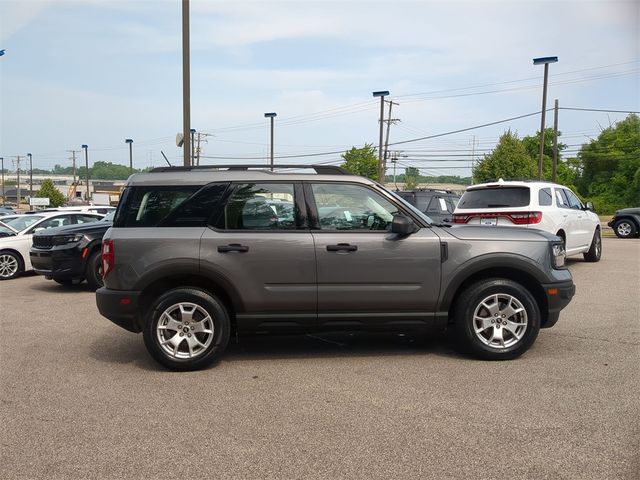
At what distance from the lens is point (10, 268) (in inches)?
497

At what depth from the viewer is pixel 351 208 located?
550cm

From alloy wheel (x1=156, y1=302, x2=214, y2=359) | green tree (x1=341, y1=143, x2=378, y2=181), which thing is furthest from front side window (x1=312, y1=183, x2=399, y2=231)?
green tree (x1=341, y1=143, x2=378, y2=181)

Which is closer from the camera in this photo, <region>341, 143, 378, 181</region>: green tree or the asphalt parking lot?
the asphalt parking lot

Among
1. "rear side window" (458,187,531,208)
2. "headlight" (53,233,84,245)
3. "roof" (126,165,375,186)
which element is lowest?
"headlight" (53,233,84,245)

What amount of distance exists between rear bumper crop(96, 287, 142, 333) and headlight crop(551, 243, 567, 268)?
3954mm

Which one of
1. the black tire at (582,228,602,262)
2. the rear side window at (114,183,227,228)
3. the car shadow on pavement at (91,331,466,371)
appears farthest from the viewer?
the black tire at (582,228,602,262)

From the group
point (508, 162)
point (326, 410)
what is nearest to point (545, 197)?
point (326, 410)

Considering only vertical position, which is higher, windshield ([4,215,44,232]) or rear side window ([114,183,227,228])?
rear side window ([114,183,227,228])

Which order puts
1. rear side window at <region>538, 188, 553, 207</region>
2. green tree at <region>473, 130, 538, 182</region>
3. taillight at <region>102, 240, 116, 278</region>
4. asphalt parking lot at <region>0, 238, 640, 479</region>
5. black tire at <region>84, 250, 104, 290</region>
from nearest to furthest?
1. asphalt parking lot at <region>0, 238, 640, 479</region>
2. taillight at <region>102, 240, 116, 278</region>
3. black tire at <region>84, 250, 104, 290</region>
4. rear side window at <region>538, 188, 553, 207</region>
5. green tree at <region>473, 130, 538, 182</region>

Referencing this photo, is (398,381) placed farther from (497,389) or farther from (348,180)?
(348,180)

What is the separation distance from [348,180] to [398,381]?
1.94 metres

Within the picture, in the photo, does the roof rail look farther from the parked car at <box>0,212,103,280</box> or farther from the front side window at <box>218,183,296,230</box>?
the parked car at <box>0,212,103,280</box>

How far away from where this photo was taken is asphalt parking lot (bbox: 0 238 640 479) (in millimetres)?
3410

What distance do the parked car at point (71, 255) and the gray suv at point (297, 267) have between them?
527 centimetres
